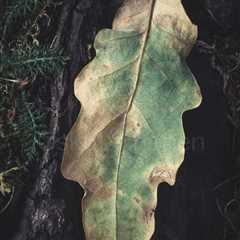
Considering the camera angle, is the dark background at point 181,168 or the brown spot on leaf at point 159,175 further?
the dark background at point 181,168

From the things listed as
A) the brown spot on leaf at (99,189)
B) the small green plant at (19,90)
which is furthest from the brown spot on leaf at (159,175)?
the small green plant at (19,90)

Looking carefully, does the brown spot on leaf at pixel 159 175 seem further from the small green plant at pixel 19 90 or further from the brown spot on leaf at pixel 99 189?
the small green plant at pixel 19 90

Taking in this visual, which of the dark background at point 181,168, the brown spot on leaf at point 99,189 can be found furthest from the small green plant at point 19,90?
the brown spot on leaf at point 99,189

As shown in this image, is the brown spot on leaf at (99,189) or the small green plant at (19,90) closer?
the brown spot on leaf at (99,189)

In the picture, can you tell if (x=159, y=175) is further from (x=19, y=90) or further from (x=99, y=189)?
(x=19, y=90)

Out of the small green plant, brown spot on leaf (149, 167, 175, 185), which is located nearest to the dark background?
the small green plant

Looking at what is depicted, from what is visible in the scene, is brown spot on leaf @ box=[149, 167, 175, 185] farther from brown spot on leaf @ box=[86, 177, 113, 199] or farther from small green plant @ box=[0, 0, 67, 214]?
small green plant @ box=[0, 0, 67, 214]

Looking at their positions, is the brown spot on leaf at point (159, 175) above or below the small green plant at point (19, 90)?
below

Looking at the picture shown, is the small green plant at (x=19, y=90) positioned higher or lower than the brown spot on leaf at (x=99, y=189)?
higher

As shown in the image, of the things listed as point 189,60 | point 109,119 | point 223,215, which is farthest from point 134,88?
point 223,215

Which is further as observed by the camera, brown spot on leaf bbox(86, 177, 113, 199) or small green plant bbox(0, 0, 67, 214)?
small green plant bbox(0, 0, 67, 214)
